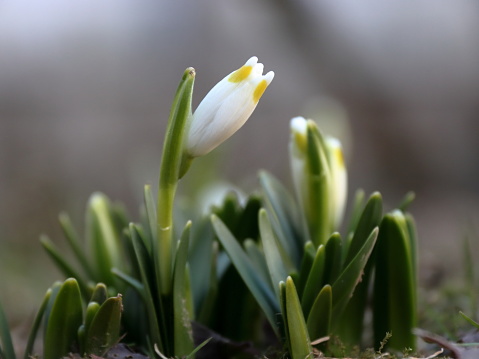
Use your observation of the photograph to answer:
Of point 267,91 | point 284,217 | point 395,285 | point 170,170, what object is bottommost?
point 395,285

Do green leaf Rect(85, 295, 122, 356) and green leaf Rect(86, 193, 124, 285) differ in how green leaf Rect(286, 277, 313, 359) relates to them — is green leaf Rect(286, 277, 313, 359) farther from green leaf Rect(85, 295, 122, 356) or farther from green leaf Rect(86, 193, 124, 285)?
green leaf Rect(86, 193, 124, 285)

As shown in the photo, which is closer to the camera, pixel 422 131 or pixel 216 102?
pixel 216 102

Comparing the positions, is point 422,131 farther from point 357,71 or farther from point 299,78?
point 299,78

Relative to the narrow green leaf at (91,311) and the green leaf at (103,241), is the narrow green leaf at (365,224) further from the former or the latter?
the green leaf at (103,241)

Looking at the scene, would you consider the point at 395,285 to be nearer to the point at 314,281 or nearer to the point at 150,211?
the point at 314,281

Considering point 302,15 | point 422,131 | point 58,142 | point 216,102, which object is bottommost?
point 422,131

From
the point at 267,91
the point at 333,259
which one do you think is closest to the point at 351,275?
the point at 333,259

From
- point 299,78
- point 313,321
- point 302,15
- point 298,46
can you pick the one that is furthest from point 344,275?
point 299,78
